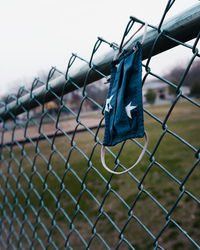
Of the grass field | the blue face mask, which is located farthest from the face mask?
the grass field

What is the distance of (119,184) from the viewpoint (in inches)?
144

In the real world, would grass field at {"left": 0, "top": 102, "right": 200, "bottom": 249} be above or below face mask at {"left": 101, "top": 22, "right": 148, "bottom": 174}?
above

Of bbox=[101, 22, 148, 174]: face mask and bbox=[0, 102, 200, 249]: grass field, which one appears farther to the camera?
bbox=[0, 102, 200, 249]: grass field

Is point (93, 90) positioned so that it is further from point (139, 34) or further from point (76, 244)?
point (76, 244)

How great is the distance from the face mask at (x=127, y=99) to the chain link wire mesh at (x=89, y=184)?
0.05 meters

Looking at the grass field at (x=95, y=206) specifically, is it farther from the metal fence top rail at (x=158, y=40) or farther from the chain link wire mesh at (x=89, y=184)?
the metal fence top rail at (x=158, y=40)

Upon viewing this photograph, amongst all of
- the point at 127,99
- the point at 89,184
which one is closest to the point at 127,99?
the point at 127,99

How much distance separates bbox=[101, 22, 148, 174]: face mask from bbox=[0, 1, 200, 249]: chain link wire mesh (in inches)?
1.8

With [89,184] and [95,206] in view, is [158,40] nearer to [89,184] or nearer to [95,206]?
[95,206]

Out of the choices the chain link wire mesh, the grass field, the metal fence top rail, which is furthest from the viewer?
the grass field

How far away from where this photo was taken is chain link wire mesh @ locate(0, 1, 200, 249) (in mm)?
674

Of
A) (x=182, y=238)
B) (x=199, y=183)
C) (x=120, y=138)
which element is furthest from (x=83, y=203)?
(x=120, y=138)

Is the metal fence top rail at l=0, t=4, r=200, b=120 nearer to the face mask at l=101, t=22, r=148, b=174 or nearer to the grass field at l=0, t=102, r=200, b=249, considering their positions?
the face mask at l=101, t=22, r=148, b=174

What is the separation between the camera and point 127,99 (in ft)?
1.79
